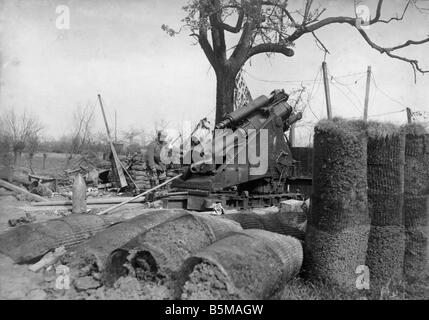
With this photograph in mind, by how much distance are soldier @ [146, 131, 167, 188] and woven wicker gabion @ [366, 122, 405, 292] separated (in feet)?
28.4

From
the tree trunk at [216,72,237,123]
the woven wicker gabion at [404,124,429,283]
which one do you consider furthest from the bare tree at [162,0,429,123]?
the woven wicker gabion at [404,124,429,283]

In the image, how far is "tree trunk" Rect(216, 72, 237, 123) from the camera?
461 inches

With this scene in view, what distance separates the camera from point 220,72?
12.0 m

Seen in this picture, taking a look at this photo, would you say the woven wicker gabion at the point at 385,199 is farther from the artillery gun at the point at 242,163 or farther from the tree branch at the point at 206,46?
the tree branch at the point at 206,46

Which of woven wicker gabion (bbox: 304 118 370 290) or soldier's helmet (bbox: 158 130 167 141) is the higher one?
soldier's helmet (bbox: 158 130 167 141)

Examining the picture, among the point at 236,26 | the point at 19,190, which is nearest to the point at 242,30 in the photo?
the point at 236,26

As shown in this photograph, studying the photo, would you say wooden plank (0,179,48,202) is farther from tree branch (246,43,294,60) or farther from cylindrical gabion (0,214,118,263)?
tree branch (246,43,294,60)

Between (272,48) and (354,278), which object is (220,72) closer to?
(272,48)

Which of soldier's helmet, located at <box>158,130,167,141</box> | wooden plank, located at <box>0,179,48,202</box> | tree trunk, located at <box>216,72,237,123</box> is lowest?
wooden plank, located at <box>0,179,48,202</box>

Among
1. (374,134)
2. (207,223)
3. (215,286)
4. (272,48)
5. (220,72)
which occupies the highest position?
(272,48)

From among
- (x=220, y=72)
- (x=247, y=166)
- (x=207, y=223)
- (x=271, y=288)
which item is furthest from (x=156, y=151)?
(x=271, y=288)
